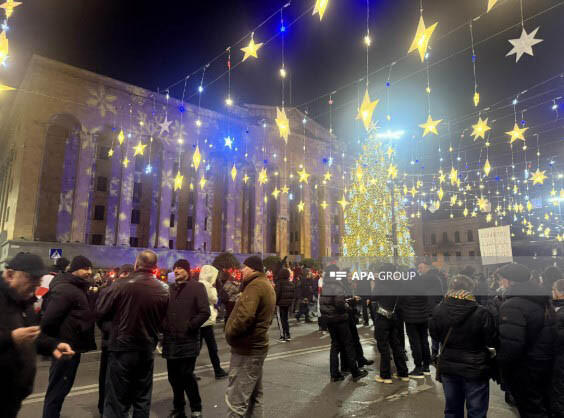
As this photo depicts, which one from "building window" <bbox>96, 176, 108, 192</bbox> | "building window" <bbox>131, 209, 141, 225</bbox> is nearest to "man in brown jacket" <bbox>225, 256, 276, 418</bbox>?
"building window" <bbox>96, 176, 108, 192</bbox>

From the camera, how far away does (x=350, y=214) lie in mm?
21578

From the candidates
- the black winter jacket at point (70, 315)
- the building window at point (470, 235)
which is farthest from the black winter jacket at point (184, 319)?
the building window at point (470, 235)

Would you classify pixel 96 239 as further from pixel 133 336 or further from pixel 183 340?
pixel 133 336

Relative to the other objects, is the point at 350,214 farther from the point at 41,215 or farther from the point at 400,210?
the point at 41,215

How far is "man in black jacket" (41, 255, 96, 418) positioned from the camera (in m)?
3.96

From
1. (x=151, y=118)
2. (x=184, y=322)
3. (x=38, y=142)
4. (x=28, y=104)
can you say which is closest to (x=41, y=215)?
(x=38, y=142)

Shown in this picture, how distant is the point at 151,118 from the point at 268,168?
12.6m

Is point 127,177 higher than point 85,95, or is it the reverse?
point 85,95

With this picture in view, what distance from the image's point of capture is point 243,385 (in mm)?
3654

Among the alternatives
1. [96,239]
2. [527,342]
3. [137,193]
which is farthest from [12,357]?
[137,193]

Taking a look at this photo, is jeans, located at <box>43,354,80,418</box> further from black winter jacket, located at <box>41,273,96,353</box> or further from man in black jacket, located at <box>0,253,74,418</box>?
man in black jacket, located at <box>0,253,74,418</box>

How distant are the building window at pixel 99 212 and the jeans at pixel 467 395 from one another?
37630 millimetres

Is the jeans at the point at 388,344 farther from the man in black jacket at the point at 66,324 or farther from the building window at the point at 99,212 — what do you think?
the building window at the point at 99,212

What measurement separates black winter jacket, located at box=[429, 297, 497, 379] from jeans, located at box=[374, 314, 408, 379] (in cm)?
280
